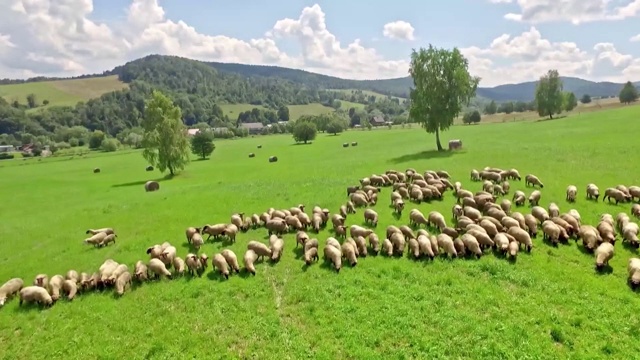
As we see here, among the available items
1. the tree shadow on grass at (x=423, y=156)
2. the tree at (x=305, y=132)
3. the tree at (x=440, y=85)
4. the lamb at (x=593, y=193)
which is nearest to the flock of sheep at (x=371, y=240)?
the lamb at (x=593, y=193)

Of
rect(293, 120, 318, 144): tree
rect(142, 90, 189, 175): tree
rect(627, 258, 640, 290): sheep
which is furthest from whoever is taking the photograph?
rect(293, 120, 318, 144): tree

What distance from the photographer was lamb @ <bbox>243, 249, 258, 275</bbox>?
60.7 feet

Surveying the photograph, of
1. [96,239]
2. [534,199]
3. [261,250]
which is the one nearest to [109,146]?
[96,239]

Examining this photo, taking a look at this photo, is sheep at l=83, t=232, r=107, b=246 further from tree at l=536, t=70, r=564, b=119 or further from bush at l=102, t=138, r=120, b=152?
bush at l=102, t=138, r=120, b=152

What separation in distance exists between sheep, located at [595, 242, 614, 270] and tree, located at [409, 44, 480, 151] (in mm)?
38793

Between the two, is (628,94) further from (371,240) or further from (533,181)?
(371,240)

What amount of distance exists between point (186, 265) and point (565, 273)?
16091 mm

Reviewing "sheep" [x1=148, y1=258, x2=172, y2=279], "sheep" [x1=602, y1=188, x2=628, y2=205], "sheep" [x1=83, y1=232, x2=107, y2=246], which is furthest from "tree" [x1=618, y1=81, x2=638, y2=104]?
"sheep" [x1=148, y1=258, x2=172, y2=279]

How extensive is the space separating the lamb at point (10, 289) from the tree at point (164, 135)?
41473mm

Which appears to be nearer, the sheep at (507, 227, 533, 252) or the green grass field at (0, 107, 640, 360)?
the green grass field at (0, 107, 640, 360)

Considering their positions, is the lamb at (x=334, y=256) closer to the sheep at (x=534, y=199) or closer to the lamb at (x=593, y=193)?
the sheep at (x=534, y=199)

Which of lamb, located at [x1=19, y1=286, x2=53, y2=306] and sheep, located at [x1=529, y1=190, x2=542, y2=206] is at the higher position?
sheep, located at [x1=529, y1=190, x2=542, y2=206]

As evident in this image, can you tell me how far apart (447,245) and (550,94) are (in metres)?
94.5

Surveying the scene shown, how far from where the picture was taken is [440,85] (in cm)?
5428
